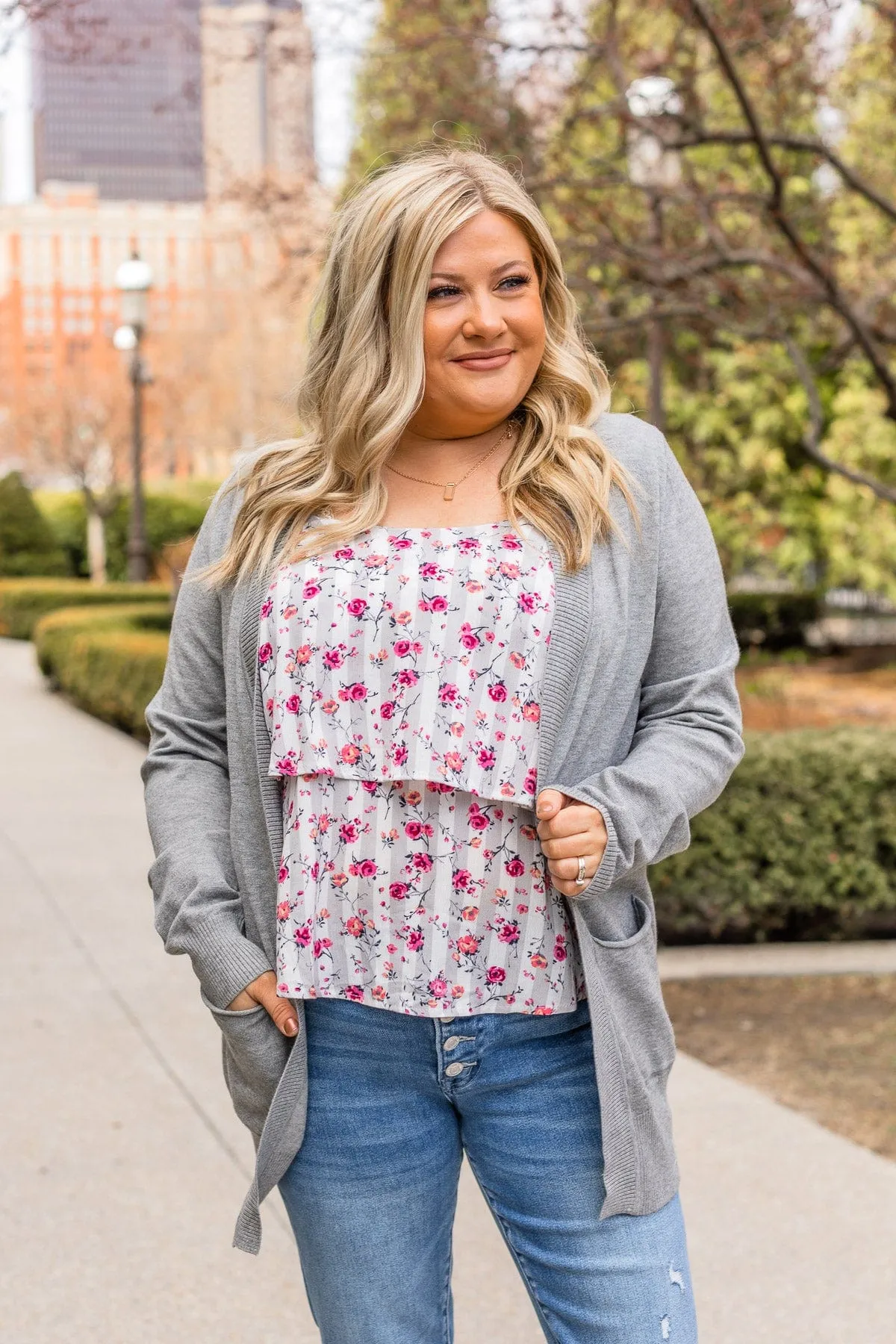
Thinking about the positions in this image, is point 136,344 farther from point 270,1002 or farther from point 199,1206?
point 270,1002

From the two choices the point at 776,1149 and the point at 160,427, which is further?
the point at 160,427

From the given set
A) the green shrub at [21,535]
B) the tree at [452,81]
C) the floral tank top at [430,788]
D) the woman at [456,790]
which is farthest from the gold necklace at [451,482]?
the green shrub at [21,535]

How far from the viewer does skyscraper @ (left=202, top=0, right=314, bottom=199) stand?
24.4 ft

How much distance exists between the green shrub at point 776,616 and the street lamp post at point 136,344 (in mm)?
7400

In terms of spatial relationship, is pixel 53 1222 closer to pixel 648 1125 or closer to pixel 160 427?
pixel 648 1125

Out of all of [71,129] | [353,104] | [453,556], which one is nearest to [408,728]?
[453,556]

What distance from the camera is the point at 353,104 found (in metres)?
16.8

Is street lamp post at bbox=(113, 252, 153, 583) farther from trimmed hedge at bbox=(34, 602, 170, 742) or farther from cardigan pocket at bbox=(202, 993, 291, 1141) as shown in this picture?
cardigan pocket at bbox=(202, 993, 291, 1141)

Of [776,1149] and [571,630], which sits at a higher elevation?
[571,630]

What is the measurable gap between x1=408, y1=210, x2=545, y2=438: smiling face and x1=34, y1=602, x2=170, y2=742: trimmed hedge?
25.3ft

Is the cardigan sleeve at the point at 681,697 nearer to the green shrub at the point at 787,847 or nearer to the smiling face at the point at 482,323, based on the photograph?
the smiling face at the point at 482,323

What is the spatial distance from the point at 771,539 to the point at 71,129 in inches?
6212

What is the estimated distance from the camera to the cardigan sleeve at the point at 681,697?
5.35 ft

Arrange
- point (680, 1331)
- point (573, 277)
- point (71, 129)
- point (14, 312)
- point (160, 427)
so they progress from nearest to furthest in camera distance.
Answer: point (680, 1331)
point (573, 277)
point (160, 427)
point (14, 312)
point (71, 129)
